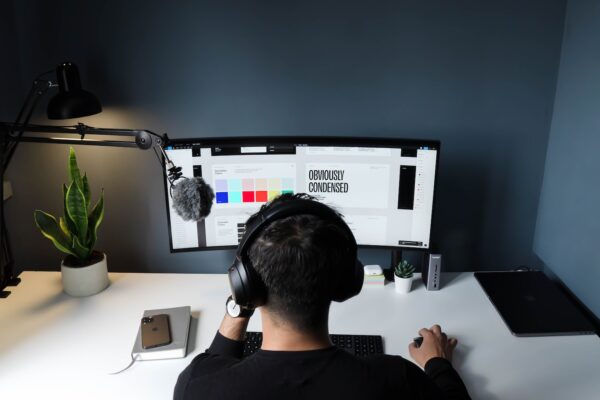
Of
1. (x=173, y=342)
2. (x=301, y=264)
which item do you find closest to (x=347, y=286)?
(x=301, y=264)

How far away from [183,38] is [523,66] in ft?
3.82

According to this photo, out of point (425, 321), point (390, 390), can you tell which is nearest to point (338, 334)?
point (425, 321)

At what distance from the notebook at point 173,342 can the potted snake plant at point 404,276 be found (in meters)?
0.68

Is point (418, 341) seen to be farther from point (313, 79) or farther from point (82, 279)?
point (82, 279)

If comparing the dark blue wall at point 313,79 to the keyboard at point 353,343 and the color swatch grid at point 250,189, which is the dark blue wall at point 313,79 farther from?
the keyboard at point 353,343

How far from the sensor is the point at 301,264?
39.4 inches

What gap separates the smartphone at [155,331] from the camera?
5.17 feet

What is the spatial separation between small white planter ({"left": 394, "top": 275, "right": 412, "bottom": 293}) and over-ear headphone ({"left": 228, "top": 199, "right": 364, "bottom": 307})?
0.82 metres

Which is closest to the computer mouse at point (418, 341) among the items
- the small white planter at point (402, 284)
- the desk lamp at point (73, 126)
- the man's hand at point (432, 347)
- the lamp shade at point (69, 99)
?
the man's hand at point (432, 347)

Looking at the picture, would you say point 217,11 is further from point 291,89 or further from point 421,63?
point 421,63

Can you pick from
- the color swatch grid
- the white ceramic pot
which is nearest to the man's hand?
the color swatch grid

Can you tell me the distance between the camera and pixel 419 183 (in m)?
1.83

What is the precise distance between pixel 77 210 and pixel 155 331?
50 cm

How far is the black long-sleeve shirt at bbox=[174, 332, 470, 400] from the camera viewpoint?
3.15 feet
